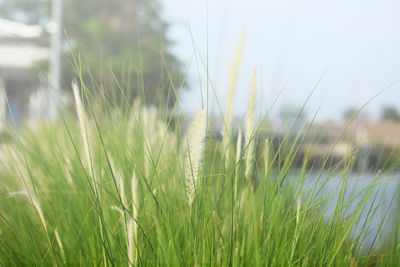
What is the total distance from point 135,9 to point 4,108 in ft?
49.6

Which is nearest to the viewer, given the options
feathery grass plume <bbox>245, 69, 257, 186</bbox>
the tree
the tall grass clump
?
the tall grass clump

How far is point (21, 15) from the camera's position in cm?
1393

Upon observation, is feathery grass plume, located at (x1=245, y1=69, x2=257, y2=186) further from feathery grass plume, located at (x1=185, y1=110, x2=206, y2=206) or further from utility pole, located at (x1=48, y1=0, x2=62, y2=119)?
utility pole, located at (x1=48, y1=0, x2=62, y2=119)

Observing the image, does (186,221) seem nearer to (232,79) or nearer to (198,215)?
(198,215)

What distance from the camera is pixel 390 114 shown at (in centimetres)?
550

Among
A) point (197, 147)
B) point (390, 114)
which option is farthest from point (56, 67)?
point (197, 147)

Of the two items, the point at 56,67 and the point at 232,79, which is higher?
the point at 232,79

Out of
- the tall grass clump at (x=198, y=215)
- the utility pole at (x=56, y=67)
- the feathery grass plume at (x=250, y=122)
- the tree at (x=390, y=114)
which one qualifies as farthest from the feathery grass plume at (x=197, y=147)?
the tree at (x=390, y=114)

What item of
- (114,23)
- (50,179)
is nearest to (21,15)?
(114,23)

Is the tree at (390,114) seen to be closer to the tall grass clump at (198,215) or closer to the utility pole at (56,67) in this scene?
the utility pole at (56,67)

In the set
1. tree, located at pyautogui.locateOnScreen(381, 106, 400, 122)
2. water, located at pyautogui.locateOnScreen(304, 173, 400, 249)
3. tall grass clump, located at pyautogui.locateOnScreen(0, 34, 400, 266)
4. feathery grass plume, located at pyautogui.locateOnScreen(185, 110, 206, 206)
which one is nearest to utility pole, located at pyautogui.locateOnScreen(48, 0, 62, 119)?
tall grass clump, located at pyautogui.locateOnScreen(0, 34, 400, 266)

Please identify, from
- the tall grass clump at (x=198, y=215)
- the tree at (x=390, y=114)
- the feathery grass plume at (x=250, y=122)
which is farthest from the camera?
the tree at (x=390, y=114)

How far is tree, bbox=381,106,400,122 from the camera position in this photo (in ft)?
17.4

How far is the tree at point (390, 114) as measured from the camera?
532 cm
